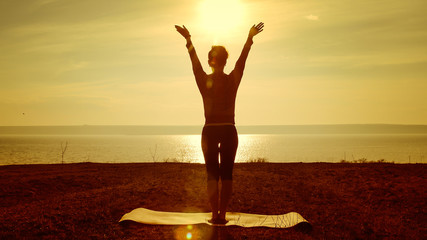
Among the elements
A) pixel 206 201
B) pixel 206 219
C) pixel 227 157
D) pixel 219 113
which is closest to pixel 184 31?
pixel 219 113

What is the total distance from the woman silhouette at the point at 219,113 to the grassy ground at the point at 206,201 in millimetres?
850

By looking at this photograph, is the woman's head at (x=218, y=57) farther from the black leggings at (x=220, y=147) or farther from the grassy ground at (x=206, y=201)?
the grassy ground at (x=206, y=201)

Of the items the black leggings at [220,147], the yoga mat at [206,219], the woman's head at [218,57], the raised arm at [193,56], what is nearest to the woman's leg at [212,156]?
the black leggings at [220,147]

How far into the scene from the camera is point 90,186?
11734 millimetres

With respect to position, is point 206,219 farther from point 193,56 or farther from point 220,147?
point 193,56

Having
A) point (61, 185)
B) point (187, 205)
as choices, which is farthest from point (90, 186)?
point (187, 205)

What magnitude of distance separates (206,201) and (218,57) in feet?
14.4

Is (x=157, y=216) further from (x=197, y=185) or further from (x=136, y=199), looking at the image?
(x=197, y=185)

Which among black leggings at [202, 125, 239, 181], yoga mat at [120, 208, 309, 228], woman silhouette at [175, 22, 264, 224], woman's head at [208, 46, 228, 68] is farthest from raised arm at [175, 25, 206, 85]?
yoga mat at [120, 208, 309, 228]

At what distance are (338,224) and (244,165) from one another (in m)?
9.25

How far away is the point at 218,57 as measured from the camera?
19.2ft

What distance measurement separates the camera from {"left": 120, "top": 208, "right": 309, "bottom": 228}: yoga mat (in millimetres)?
6457

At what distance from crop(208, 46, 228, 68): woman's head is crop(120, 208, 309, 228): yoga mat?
2.60 metres

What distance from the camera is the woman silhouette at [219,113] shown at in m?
5.70
